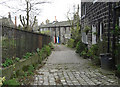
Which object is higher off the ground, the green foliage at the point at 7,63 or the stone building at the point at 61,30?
the stone building at the point at 61,30

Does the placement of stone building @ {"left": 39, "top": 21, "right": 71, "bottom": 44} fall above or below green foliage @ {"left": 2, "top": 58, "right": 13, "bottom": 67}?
above

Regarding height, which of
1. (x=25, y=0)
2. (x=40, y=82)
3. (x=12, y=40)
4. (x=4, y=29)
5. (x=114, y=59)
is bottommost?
(x=40, y=82)

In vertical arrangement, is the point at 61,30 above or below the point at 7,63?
above

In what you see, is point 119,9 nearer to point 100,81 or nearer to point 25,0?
point 100,81

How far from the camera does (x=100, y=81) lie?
5.55 meters

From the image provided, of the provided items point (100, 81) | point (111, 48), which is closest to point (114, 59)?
point (111, 48)

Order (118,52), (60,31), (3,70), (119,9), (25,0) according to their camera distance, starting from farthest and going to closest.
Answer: (60,31) < (25,0) < (119,9) < (118,52) < (3,70)

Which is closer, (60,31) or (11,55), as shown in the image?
(11,55)

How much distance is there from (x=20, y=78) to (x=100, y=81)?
2857mm

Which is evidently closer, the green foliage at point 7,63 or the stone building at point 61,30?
the green foliage at point 7,63

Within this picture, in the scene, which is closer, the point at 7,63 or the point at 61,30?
the point at 7,63

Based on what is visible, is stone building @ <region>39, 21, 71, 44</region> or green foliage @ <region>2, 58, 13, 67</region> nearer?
green foliage @ <region>2, 58, 13, 67</region>

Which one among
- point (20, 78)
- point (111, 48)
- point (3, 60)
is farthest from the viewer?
point (111, 48)

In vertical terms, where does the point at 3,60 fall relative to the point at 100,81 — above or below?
above
